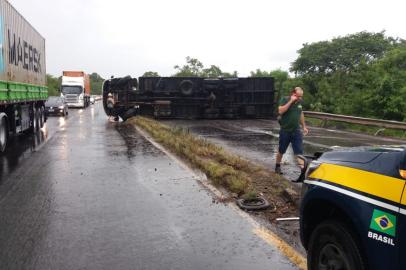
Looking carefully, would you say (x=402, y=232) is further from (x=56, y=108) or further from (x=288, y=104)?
(x=56, y=108)

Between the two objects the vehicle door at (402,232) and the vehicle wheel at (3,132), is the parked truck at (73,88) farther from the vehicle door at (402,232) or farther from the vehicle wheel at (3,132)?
the vehicle door at (402,232)

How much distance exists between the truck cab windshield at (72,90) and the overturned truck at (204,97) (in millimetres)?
18289

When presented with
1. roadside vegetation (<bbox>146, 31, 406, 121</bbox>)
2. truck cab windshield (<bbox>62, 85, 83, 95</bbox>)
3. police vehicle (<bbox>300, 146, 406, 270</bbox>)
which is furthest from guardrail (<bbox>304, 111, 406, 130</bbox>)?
truck cab windshield (<bbox>62, 85, 83, 95</bbox>)

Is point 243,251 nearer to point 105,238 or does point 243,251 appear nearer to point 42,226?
point 105,238

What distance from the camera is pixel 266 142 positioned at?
627 inches

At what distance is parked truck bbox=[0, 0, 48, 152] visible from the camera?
13.8 meters

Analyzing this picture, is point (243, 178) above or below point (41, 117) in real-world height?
below

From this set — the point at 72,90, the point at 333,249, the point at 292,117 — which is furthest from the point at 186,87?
the point at 333,249

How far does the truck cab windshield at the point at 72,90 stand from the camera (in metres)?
45.5

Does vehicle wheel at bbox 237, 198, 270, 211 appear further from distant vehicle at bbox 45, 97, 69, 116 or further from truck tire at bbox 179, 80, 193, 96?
distant vehicle at bbox 45, 97, 69, 116

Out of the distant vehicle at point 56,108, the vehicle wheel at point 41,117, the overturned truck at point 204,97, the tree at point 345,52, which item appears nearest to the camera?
the vehicle wheel at point 41,117

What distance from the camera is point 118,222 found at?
248 inches

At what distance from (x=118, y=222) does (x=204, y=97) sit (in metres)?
24.0

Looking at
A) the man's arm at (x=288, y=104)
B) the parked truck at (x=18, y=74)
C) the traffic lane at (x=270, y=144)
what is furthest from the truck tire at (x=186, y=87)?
the man's arm at (x=288, y=104)
